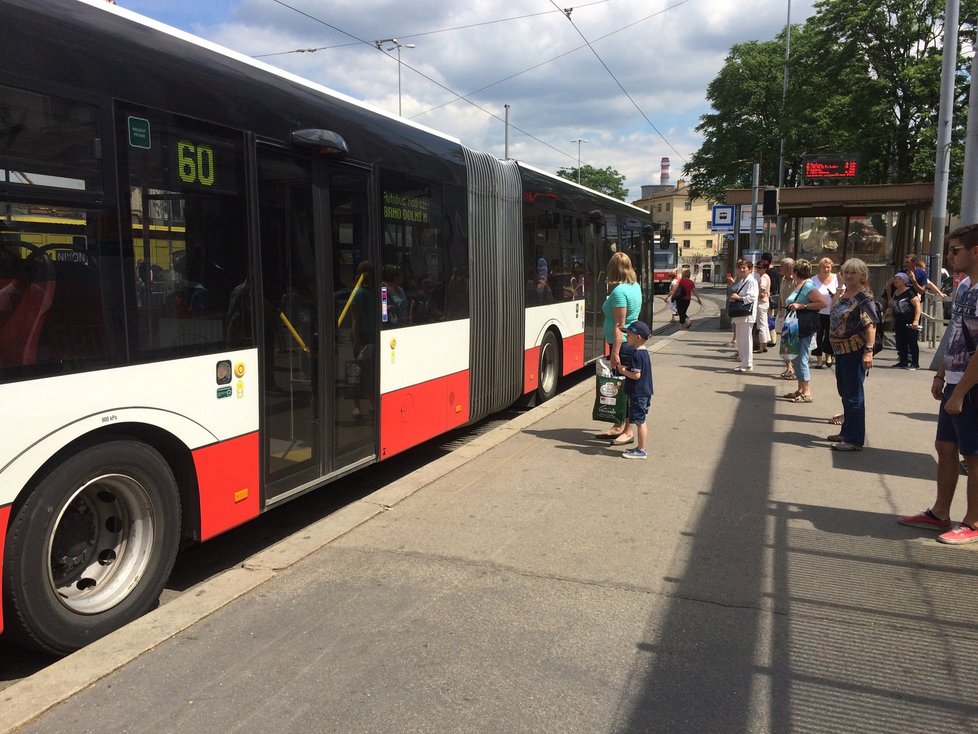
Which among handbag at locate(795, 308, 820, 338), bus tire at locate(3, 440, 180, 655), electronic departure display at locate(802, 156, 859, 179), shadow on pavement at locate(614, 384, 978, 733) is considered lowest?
shadow on pavement at locate(614, 384, 978, 733)

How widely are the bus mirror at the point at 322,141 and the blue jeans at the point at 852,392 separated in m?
4.71

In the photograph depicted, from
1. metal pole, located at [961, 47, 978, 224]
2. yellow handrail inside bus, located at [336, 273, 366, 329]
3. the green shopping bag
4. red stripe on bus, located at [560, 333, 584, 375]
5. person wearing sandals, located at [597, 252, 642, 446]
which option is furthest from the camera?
metal pole, located at [961, 47, 978, 224]

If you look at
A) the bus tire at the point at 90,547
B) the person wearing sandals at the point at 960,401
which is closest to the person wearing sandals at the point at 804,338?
the person wearing sandals at the point at 960,401

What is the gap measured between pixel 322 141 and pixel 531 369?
4913mm

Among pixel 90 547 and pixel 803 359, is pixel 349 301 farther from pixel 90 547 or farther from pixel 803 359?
pixel 803 359

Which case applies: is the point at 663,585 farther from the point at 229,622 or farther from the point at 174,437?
the point at 174,437

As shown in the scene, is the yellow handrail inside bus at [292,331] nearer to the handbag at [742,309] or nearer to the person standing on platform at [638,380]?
the person standing on platform at [638,380]

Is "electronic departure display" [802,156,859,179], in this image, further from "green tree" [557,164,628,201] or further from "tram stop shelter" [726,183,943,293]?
"green tree" [557,164,628,201]

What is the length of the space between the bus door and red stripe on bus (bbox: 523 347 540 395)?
11.9 feet

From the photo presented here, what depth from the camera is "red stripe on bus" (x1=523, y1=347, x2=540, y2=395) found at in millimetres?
9031

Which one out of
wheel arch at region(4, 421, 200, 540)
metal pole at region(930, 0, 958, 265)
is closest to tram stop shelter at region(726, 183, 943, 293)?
metal pole at region(930, 0, 958, 265)

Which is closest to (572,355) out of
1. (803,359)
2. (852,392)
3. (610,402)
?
(803,359)

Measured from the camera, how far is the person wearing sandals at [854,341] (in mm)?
6516

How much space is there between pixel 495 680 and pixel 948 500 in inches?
135
